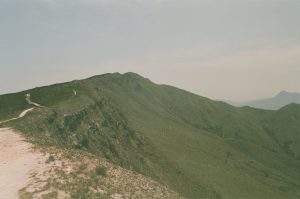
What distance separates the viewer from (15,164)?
41031 mm

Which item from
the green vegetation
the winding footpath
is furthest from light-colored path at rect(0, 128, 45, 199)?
the green vegetation

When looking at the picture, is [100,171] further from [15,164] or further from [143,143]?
[143,143]

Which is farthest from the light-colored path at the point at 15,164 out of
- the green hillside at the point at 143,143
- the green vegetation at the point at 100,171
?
the green vegetation at the point at 100,171

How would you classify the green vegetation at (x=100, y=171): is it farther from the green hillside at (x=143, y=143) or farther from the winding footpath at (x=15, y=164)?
the green hillside at (x=143, y=143)

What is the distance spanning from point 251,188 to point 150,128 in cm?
4467

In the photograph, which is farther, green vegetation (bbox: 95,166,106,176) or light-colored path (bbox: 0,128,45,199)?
green vegetation (bbox: 95,166,106,176)

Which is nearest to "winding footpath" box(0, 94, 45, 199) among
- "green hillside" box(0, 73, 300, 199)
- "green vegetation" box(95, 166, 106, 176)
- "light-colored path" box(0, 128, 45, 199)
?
"light-colored path" box(0, 128, 45, 199)

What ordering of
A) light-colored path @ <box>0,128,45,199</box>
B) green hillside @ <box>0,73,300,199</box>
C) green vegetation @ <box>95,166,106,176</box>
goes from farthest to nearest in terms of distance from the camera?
1. green hillside @ <box>0,73,300,199</box>
2. green vegetation @ <box>95,166,106,176</box>
3. light-colored path @ <box>0,128,45,199</box>

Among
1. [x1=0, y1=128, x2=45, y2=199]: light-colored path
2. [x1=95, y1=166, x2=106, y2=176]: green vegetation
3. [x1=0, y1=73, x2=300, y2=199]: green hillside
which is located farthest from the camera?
[x1=0, y1=73, x2=300, y2=199]: green hillside

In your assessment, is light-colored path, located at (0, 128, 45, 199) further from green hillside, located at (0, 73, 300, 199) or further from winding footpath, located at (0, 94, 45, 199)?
green hillside, located at (0, 73, 300, 199)

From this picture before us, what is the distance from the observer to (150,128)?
6078 inches

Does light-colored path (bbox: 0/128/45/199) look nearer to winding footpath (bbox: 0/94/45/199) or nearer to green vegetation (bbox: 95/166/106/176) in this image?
winding footpath (bbox: 0/94/45/199)

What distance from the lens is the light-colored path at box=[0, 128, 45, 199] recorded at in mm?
35175

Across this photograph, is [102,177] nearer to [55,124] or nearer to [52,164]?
[52,164]
